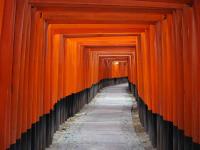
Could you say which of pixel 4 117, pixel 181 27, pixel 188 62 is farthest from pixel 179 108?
pixel 4 117

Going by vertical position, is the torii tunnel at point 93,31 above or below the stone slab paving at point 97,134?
above

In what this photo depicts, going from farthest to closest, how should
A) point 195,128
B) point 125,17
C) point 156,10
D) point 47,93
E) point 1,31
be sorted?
point 47,93 < point 125,17 < point 156,10 < point 195,128 < point 1,31

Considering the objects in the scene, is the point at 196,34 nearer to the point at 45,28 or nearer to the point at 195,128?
the point at 195,128

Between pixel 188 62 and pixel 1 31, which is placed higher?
pixel 1 31

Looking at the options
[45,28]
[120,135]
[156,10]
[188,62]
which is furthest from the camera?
[120,135]

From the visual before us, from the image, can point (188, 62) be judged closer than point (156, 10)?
Yes

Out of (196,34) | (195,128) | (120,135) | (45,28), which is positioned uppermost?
(45,28)

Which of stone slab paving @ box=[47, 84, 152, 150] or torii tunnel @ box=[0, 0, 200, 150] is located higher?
torii tunnel @ box=[0, 0, 200, 150]

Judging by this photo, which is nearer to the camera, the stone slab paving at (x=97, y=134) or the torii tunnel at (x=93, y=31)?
the torii tunnel at (x=93, y=31)

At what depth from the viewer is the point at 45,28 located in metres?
6.88

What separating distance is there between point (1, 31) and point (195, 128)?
2476 mm

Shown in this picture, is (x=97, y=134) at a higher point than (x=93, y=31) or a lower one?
lower

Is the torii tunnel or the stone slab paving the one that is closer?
the torii tunnel

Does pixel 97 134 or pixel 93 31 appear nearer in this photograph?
pixel 93 31
